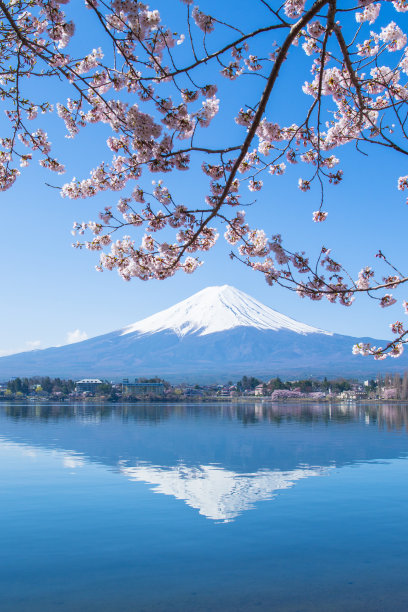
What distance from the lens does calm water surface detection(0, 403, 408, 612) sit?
19.4 feet

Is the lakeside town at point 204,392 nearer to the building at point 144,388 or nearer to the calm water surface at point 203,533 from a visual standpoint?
the building at point 144,388

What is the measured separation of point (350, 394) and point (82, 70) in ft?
308

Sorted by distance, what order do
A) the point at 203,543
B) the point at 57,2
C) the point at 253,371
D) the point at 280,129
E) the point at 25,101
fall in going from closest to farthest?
the point at 57,2 < the point at 25,101 < the point at 280,129 < the point at 203,543 < the point at 253,371

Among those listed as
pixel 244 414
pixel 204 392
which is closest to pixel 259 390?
pixel 204 392

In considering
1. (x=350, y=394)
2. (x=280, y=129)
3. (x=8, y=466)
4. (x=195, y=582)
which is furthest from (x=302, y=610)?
(x=350, y=394)

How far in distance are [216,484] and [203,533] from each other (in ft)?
12.5

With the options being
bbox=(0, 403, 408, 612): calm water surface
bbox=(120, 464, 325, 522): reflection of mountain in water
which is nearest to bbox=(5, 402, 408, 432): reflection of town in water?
bbox=(120, 464, 325, 522): reflection of mountain in water

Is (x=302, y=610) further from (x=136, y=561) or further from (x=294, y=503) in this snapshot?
(x=294, y=503)

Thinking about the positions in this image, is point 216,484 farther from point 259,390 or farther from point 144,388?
point 144,388

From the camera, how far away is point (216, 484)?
12.0m

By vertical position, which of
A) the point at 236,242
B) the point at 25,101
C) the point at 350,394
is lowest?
the point at 350,394

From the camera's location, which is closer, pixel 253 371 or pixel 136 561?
pixel 136 561

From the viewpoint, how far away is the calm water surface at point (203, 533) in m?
5.92

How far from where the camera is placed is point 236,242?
23.2 ft
